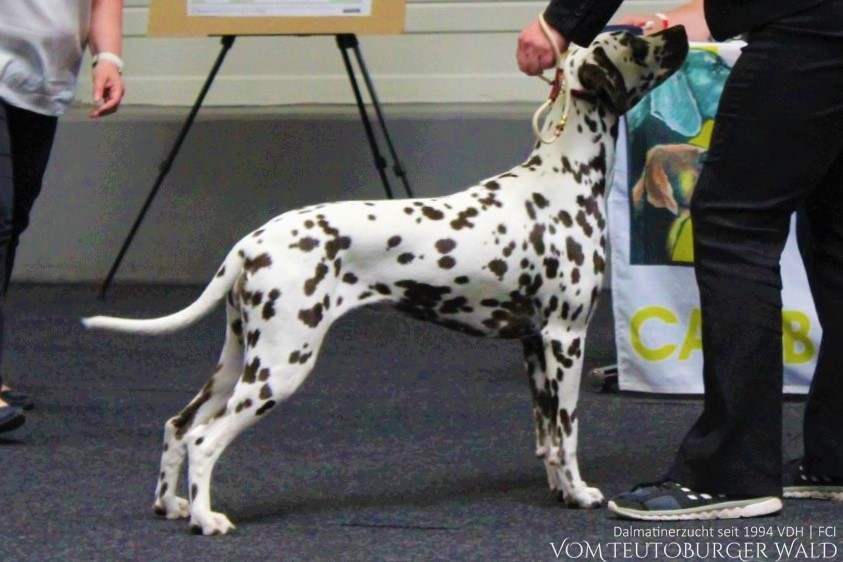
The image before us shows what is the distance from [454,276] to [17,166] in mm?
1594

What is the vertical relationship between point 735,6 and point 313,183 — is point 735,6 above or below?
above

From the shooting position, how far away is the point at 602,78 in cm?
315

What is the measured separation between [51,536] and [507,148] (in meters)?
4.15

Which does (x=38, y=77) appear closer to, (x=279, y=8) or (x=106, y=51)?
(x=106, y=51)

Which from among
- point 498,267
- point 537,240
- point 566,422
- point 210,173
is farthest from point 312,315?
point 210,173

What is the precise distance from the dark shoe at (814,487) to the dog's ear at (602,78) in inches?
36.4

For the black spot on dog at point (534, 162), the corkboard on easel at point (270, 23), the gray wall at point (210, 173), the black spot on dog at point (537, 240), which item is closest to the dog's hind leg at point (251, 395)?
the black spot on dog at point (537, 240)

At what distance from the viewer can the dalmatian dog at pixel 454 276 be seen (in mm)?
2873

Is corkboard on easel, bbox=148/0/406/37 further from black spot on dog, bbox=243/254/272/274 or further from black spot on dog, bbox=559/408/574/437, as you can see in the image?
black spot on dog, bbox=243/254/272/274

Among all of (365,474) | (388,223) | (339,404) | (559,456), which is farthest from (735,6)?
(339,404)

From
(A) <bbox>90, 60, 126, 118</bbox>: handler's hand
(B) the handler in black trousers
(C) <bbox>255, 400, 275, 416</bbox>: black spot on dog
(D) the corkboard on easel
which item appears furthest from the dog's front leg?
(D) the corkboard on easel

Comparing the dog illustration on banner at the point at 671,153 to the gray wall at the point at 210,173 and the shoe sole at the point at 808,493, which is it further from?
the gray wall at the point at 210,173

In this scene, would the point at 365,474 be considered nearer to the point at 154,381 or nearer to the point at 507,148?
the point at 154,381

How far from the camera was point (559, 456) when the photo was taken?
3.15m
